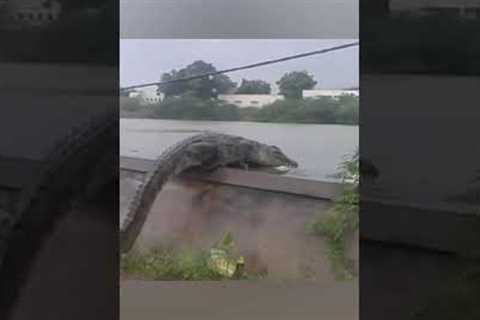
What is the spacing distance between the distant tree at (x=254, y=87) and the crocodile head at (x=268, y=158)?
0.37m

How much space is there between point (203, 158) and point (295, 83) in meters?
0.82

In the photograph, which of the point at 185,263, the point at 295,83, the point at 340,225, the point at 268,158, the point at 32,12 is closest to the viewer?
the point at 32,12

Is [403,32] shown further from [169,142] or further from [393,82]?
[169,142]

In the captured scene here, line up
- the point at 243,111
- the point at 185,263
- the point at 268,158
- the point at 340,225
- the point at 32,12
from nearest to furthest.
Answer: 1. the point at 32,12
2. the point at 340,225
3. the point at 243,111
4. the point at 268,158
5. the point at 185,263

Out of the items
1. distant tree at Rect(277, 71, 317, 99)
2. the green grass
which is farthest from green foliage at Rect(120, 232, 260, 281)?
distant tree at Rect(277, 71, 317, 99)

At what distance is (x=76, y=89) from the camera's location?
72.2 inches

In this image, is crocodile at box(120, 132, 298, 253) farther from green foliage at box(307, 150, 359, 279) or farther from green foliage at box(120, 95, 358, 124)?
green foliage at box(307, 150, 359, 279)

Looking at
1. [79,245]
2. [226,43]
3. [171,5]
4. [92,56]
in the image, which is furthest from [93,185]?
[226,43]

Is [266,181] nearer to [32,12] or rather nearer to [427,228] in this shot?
[427,228]

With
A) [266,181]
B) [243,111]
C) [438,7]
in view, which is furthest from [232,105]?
[438,7]

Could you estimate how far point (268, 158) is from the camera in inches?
187

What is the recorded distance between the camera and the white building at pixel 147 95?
169 inches

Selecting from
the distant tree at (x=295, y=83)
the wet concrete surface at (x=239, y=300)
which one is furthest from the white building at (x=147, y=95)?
the wet concrete surface at (x=239, y=300)

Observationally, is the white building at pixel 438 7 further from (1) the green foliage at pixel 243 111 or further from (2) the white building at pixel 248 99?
(2) the white building at pixel 248 99
